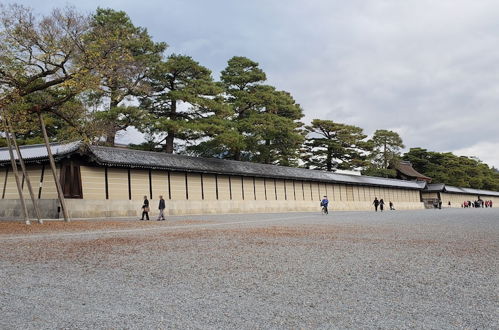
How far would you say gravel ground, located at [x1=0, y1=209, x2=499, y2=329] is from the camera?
3885 millimetres

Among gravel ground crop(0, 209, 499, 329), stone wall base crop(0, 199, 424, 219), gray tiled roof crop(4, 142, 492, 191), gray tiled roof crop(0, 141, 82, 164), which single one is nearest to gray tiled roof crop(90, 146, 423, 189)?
gray tiled roof crop(4, 142, 492, 191)

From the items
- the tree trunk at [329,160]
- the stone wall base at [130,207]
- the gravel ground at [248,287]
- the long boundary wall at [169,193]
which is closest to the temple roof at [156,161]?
the long boundary wall at [169,193]

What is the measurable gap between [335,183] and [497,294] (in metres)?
39.2

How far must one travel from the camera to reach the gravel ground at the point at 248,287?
12.7 ft

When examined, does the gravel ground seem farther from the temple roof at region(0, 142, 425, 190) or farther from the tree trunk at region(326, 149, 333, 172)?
the tree trunk at region(326, 149, 333, 172)

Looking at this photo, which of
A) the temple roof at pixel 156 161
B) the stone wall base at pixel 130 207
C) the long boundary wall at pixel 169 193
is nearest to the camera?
the stone wall base at pixel 130 207

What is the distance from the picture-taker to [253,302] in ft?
14.7

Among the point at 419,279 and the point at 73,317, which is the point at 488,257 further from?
the point at 73,317

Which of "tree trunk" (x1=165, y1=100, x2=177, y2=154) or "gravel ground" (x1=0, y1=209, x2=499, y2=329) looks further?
"tree trunk" (x1=165, y1=100, x2=177, y2=154)

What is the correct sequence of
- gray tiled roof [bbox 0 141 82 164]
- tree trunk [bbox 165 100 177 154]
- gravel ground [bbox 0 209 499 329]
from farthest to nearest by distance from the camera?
tree trunk [bbox 165 100 177 154]
gray tiled roof [bbox 0 141 82 164]
gravel ground [bbox 0 209 499 329]

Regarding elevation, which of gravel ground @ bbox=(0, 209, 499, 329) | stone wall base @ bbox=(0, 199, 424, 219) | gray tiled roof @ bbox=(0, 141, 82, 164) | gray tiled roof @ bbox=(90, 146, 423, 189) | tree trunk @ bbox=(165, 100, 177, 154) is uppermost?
tree trunk @ bbox=(165, 100, 177, 154)

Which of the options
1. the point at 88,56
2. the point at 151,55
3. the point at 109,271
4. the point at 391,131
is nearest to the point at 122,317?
the point at 109,271

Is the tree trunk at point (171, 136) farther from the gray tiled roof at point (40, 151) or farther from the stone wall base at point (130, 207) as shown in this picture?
the gray tiled roof at point (40, 151)

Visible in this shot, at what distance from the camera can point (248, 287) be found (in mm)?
5203
